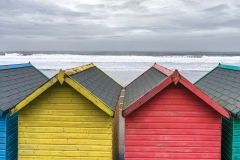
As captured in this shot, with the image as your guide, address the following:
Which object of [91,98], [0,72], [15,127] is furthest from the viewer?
[0,72]

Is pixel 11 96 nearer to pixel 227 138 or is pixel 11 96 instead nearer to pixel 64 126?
pixel 64 126

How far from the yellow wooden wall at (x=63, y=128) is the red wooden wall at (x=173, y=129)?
0.83 m

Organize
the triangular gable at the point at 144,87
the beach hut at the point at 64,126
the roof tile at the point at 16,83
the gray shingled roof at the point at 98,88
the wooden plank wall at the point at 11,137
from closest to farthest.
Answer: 1. the beach hut at the point at 64,126
2. the gray shingled roof at the point at 98,88
3. the wooden plank wall at the point at 11,137
4. the triangular gable at the point at 144,87
5. the roof tile at the point at 16,83

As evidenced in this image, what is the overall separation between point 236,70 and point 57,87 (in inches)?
279

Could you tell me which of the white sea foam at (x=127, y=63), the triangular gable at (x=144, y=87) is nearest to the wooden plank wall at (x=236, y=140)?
the triangular gable at (x=144, y=87)

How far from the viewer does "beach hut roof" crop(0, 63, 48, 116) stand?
8.29 meters

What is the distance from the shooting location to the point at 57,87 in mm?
7590

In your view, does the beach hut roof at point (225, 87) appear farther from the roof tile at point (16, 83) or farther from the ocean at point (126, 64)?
the roof tile at point (16, 83)

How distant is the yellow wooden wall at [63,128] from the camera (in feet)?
24.8

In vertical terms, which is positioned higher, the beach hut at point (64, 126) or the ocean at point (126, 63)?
the ocean at point (126, 63)

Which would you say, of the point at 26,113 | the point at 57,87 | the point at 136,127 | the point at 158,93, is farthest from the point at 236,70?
the point at 26,113

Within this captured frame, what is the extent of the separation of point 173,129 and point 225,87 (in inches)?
130

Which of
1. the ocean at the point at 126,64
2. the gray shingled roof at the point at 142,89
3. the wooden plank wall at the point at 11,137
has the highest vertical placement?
the ocean at the point at 126,64

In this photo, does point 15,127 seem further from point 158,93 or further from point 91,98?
point 158,93
